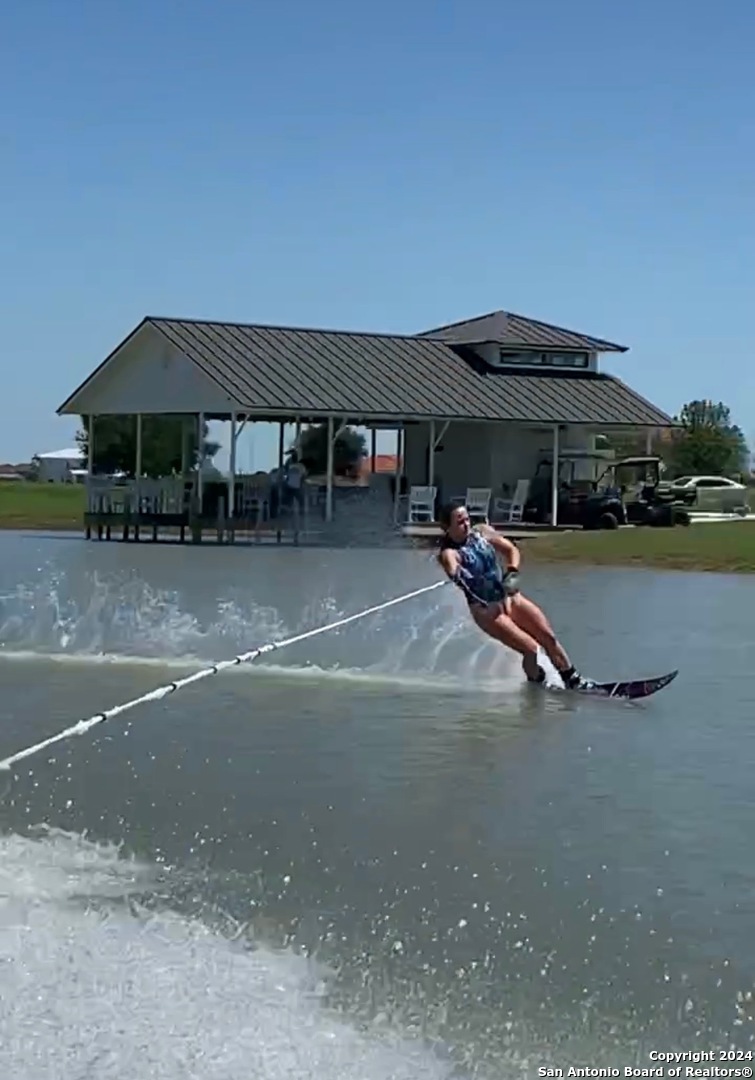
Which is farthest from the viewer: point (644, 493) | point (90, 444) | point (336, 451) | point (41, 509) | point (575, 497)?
point (41, 509)

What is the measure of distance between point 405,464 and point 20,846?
44.0 metres

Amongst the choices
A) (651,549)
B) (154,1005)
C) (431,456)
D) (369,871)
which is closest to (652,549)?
(651,549)

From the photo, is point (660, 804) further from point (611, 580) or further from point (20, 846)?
point (611, 580)

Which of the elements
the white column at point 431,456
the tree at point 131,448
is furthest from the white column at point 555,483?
the tree at point 131,448

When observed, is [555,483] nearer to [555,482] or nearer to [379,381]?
[555,482]

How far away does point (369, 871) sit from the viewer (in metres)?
8.76

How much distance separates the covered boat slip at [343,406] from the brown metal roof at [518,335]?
0.20 ft

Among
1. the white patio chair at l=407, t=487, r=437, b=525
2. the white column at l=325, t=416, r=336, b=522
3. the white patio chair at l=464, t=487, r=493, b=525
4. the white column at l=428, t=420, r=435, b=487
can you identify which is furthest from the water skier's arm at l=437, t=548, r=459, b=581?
the white patio chair at l=464, t=487, r=493, b=525

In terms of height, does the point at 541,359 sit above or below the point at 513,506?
above

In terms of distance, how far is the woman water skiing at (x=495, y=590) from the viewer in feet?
49.8

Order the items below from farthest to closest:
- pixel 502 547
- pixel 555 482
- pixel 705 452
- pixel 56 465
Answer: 1. pixel 56 465
2. pixel 705 452
3. pixel 555 482
4. pixel 502 547

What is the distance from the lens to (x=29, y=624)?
21.5m

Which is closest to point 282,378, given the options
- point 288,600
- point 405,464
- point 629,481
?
point 405,464

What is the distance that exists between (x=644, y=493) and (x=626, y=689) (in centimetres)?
3645
